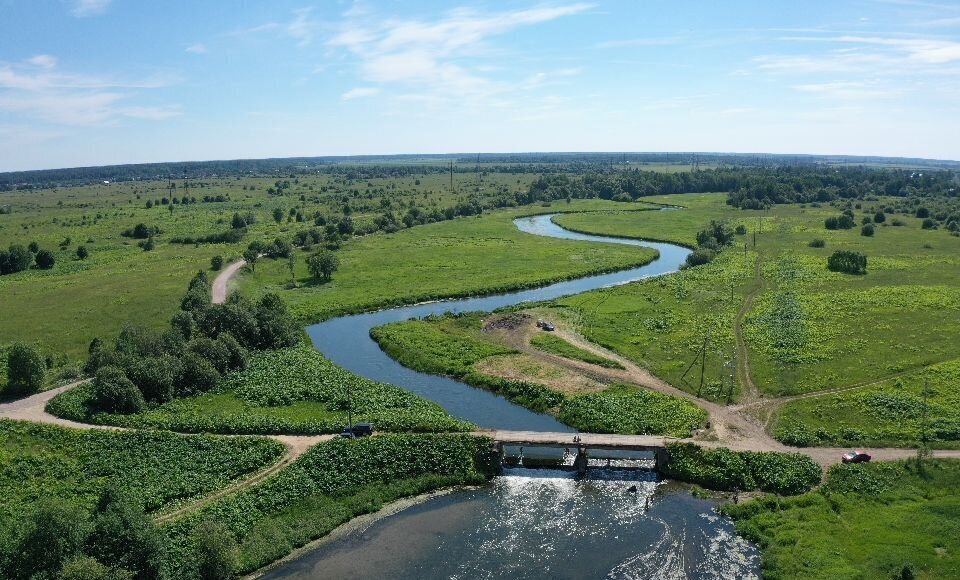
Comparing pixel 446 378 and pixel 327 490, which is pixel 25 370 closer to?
pixel 327 490

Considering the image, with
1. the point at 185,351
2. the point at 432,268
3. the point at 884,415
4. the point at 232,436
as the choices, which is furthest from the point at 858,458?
the point at 432,268

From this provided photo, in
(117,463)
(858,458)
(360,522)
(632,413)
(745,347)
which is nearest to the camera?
(360,522)

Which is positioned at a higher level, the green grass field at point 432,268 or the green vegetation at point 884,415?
the green grass field at point 432,268

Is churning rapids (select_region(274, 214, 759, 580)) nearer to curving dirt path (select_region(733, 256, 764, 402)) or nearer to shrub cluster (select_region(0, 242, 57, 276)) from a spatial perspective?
curving dirt path (select_region(733, 256, 764, 402))

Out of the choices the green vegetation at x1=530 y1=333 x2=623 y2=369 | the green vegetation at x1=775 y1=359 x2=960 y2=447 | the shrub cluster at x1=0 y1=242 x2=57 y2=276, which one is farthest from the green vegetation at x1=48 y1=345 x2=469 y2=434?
the shrub cluster at x1=0 y1=242 x2=57 y2=276

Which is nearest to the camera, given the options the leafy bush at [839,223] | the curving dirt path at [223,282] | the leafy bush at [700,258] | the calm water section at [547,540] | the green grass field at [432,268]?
the calm water section at [547,540]

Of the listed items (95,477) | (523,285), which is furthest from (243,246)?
(95,477)

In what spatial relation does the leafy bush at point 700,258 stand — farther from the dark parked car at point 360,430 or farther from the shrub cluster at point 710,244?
the dark parked car at point 360,430

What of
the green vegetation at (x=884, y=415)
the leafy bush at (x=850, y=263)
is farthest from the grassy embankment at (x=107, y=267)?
the leafy bush at (x=850, y=263)
